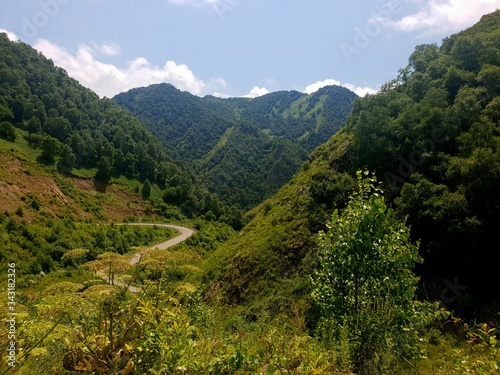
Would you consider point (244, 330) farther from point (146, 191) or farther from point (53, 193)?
point (146, 191)

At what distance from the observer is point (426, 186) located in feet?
76.0

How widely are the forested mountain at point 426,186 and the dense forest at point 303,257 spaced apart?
0.14 m

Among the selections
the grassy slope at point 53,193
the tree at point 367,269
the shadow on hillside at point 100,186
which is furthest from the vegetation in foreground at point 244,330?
the shadow on hillside at point 100,186

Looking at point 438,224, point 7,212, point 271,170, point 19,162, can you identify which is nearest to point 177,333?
point 438,224

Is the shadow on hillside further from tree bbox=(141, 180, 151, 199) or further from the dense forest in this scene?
tree bbox=(141, 180, 151, 199)

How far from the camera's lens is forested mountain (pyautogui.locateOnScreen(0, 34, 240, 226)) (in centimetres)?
8250

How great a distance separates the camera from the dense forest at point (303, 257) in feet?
12.2

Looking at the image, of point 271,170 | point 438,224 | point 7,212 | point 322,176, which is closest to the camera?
point 438,224

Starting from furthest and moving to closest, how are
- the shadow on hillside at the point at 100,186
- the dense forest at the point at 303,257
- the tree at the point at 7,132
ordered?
1. the shadow on hillside at the point at 100,186
2. the tree at the point at 7,132
3. the dense forest at the point at 303,257

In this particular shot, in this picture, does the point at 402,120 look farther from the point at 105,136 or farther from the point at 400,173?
the point at 105,136

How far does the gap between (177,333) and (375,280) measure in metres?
4.30

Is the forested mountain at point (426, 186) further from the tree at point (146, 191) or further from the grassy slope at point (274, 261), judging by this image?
the tree at point (146, 191)

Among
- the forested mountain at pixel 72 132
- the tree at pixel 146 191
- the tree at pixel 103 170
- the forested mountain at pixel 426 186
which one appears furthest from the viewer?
the tree at pixel 146 191

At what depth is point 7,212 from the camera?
41.8 metres
